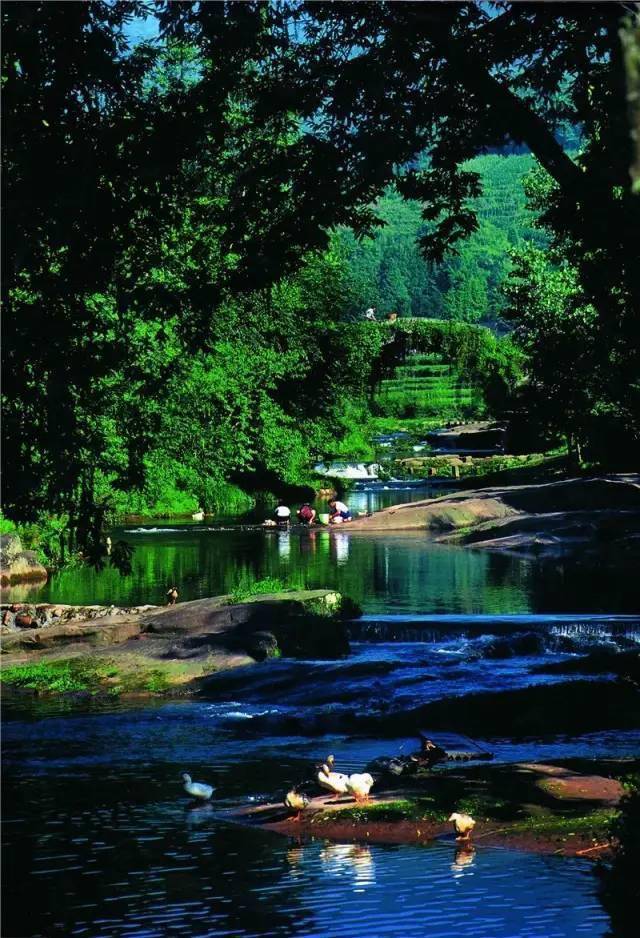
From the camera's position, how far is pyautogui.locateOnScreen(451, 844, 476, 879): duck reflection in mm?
12680

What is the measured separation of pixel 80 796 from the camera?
53.9 feet

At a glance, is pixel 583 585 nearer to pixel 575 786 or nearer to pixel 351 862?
pixel 575 786

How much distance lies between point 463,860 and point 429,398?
114 m

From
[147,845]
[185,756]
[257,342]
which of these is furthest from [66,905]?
[257,342]

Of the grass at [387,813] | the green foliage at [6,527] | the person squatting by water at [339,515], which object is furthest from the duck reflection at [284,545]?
the grass at [387,813]

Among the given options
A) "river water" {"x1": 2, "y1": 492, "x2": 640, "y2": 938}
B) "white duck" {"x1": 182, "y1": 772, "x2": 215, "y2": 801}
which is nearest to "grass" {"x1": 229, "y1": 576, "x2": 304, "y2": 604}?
"river water" {"x1": 2, "y1": 492, "x2": 640, "y2": 938}

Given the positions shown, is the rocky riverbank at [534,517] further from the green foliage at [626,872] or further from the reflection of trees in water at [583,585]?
the green foliage at [626,872]

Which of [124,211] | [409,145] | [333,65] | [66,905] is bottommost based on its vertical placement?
[66,905]

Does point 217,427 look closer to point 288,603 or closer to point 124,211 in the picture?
point 288,603

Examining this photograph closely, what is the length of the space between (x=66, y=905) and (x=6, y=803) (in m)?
3.92

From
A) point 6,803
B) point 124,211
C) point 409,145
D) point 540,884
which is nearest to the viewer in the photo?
point 540,884

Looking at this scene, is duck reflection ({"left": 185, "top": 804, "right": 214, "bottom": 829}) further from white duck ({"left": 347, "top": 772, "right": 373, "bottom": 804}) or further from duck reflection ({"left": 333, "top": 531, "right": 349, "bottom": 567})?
duck reflection ({"left": 333, "top": 531, "right": 349, "bottom": 567})

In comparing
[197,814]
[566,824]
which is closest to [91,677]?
[197,814]

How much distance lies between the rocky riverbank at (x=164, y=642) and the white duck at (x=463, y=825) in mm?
9958
